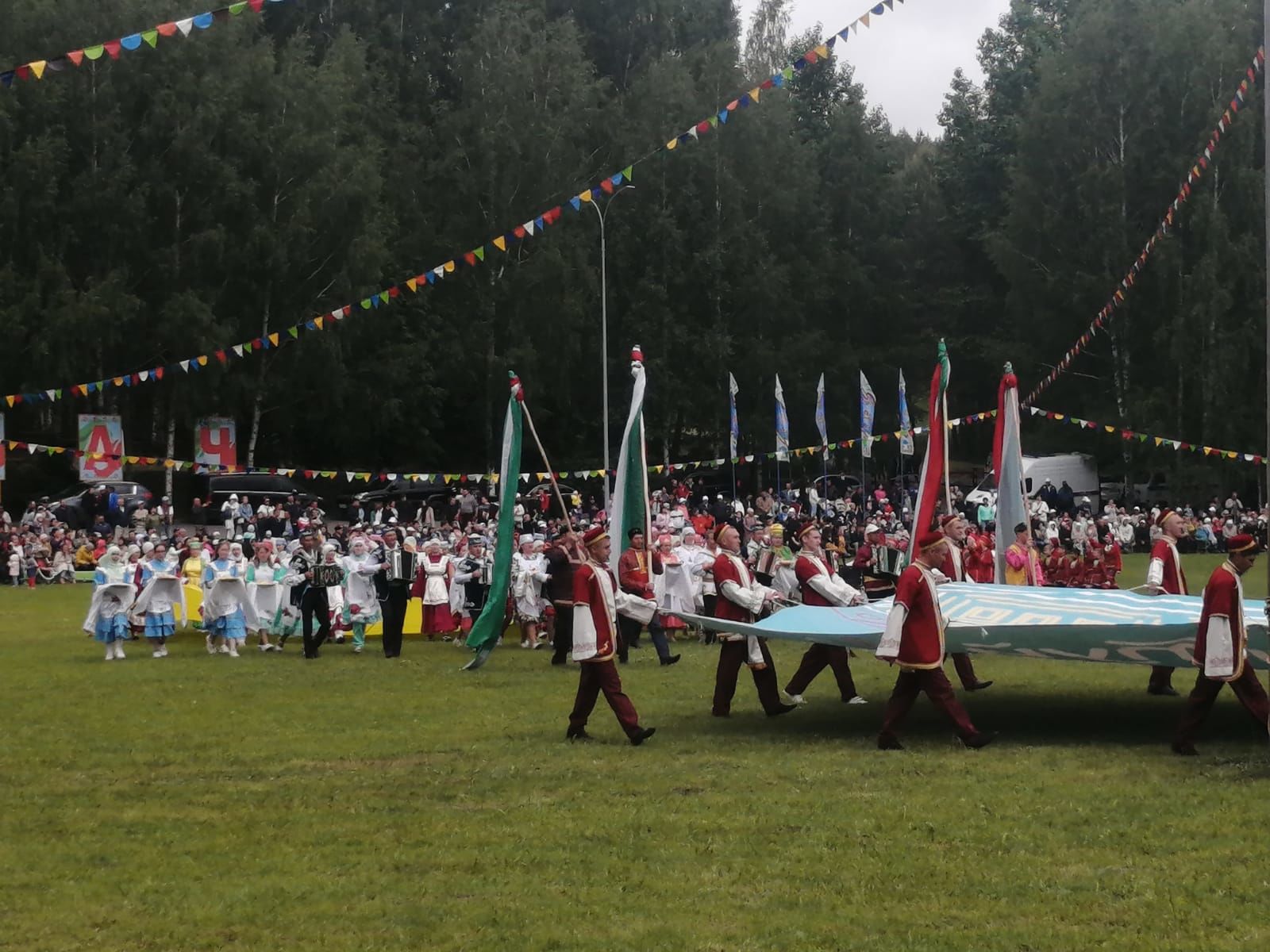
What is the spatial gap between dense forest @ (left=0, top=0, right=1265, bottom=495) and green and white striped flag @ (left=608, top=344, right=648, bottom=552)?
2567cm

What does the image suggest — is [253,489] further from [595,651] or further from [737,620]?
[595,651]

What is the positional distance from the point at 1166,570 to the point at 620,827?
8230 mm

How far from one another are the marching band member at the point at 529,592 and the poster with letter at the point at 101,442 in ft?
68.6

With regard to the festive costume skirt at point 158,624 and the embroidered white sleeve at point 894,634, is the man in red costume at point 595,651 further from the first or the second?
the festive costume skirt at point 158,624

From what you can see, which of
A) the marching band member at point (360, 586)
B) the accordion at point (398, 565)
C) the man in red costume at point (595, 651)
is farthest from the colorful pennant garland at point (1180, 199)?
the marching band member at point (360, 586)

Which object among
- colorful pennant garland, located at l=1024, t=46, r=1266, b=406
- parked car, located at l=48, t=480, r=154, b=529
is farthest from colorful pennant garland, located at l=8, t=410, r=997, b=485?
colorful pennant garland, located at l=1024, t=46, r=1266, b=406

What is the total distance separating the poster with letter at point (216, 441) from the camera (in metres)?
42.9

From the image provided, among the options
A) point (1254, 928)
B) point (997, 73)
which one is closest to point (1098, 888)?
point (1254, 928)

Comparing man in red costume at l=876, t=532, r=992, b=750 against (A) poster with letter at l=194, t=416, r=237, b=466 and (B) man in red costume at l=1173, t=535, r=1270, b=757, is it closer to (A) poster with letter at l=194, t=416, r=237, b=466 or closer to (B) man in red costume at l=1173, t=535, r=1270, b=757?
(B) man in red costume at l=1173, t=535, r=1270, b=757

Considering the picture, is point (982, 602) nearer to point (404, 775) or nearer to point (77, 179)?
point (404, 775)

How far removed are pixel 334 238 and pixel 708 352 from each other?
11.7 metres

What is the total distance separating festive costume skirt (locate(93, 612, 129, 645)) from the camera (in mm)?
19672

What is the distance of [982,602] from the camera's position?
1348 centimetres

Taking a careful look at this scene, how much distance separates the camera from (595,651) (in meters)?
12.4
